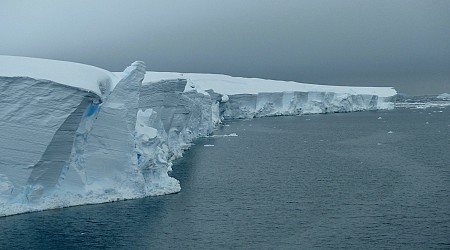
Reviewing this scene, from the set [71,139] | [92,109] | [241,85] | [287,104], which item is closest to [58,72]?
[92,109]

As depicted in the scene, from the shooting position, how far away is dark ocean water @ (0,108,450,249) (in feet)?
38.0

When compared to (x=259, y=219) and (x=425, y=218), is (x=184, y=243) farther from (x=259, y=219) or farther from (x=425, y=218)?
(x=425, y=218)

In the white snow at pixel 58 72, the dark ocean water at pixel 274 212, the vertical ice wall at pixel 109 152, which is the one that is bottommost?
the dark ocean water at pixel 274 212

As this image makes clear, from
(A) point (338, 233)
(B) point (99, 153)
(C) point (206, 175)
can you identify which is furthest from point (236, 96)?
(A) point (338, 233)

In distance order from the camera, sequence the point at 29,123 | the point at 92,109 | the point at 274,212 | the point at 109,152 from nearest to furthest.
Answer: the point at 29,123 < the point at 274,212 < the point at 92,109 < the point at 109,152

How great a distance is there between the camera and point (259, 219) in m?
13.2

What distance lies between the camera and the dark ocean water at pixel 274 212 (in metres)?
11.6

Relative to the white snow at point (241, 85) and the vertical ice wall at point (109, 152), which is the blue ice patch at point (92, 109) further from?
the white snow at point (241, 85)

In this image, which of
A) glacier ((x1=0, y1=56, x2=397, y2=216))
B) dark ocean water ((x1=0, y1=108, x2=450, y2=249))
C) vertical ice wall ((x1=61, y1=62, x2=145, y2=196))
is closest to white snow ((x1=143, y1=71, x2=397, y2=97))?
dark ocean water ((x1=0, y1=108, x2=450, y2=249))

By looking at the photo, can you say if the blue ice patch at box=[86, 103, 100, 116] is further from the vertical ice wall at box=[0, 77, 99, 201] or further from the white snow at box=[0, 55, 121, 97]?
the vertical ice wall at box=[0, 77, 99, 201]

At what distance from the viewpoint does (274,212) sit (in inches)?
548

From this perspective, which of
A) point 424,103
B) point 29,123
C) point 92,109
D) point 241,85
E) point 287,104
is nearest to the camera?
point 29,123

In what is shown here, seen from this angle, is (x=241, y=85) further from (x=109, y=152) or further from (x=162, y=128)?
(x=109, y=152)

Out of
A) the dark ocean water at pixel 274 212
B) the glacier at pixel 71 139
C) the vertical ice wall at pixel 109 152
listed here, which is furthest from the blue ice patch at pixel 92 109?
the dark ocean water at pixel 274 212
